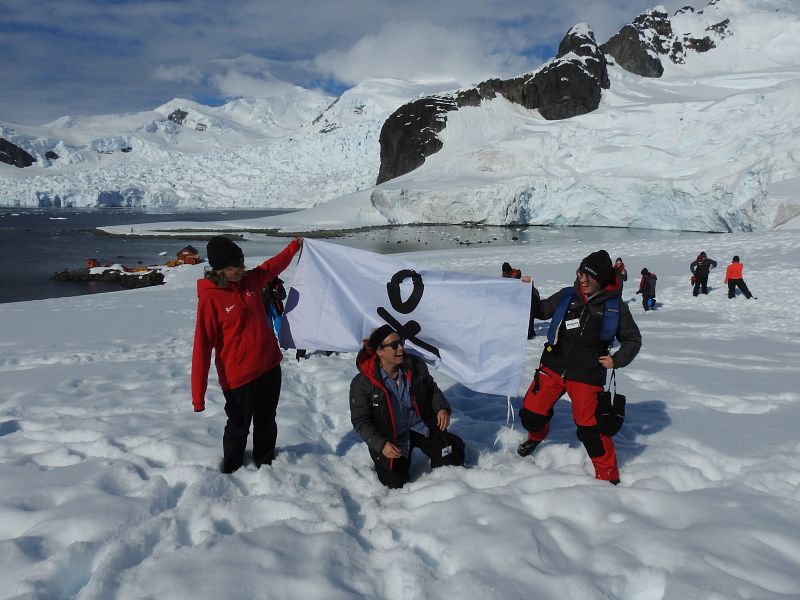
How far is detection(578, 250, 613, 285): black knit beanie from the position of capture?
3381mm

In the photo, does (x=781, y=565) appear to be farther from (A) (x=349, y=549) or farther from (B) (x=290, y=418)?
(B) (x=290, y=418)

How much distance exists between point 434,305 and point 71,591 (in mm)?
2789

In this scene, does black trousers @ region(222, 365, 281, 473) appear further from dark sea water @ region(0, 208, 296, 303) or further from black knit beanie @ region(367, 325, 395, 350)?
dark sea water @ region(0, 208, 296, 303)

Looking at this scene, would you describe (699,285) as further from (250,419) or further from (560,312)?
(250,419)

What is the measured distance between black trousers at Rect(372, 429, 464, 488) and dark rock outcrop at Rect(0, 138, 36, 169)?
196411 mm

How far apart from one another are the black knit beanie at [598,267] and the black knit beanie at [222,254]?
2.18 m

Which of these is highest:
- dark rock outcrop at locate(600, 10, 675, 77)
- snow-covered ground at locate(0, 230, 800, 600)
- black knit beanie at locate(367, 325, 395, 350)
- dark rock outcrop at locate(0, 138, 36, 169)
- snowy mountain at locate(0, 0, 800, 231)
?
dark rock outcrop at locate(600, 10, 675, 77)

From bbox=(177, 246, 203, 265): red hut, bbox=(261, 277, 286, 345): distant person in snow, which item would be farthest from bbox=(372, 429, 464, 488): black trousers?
bbox=(177, 246, 203, 265): red hut

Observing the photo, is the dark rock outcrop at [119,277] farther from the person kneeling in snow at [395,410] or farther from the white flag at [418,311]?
the person kneeling in snow at [395,410]

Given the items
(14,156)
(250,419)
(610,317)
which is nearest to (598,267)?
(610,317)

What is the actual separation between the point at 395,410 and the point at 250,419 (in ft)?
3.31

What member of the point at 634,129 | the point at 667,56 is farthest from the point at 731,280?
the point at 667,56

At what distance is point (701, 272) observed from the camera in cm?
1270

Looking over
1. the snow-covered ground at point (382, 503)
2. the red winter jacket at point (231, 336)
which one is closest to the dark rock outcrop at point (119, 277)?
the snow-covered ground at point (382, 503)
